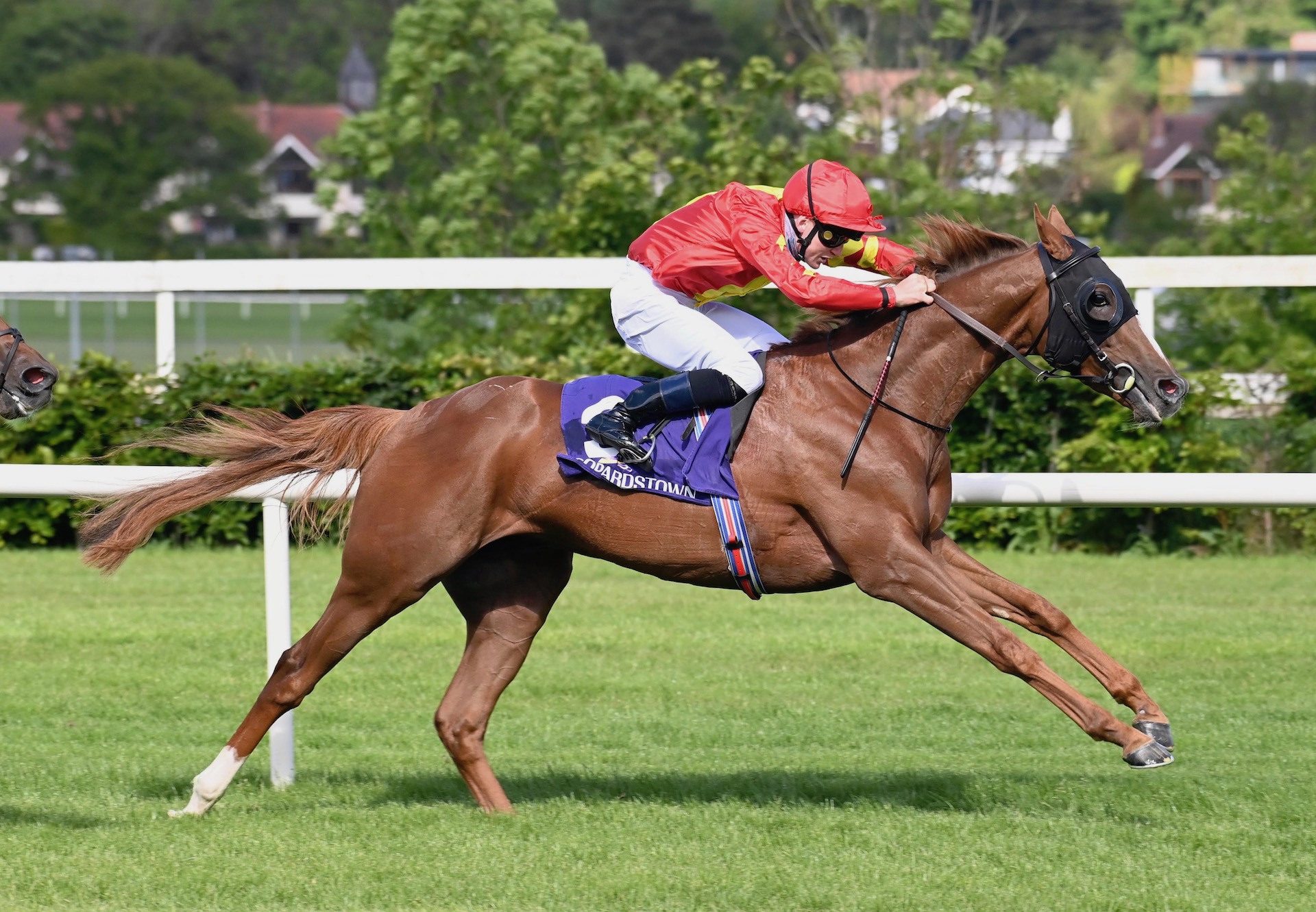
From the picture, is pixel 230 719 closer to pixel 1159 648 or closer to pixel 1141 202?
pixel 1159 648

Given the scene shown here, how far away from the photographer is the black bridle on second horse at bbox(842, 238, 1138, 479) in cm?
461

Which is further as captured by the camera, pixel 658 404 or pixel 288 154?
pixel 288 154

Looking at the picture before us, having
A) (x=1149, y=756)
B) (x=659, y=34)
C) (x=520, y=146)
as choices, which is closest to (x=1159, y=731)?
(x=1149, y=756)

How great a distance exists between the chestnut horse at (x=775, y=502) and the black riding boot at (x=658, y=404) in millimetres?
124

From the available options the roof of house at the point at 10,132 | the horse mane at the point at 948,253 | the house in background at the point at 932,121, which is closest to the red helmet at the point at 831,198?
the horse mane at the point at 948,253

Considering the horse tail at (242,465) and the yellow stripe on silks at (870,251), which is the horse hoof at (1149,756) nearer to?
the yellow stripe on silks at (870,251)

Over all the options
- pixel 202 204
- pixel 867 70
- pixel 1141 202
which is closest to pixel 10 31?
pixel 202 204

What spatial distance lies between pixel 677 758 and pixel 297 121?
86188 mm

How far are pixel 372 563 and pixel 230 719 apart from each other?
182 centimetres

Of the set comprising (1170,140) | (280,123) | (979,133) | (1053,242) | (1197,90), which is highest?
(1053,242)

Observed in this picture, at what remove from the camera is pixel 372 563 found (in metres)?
4.86

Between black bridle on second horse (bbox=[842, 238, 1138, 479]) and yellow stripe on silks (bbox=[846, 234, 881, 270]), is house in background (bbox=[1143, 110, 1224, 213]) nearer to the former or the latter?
yellow stripe on silks (bbox=[846, 234, 881, 270])

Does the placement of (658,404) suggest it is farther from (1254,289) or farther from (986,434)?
(1254,289)

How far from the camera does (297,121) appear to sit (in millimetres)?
A: 87938
